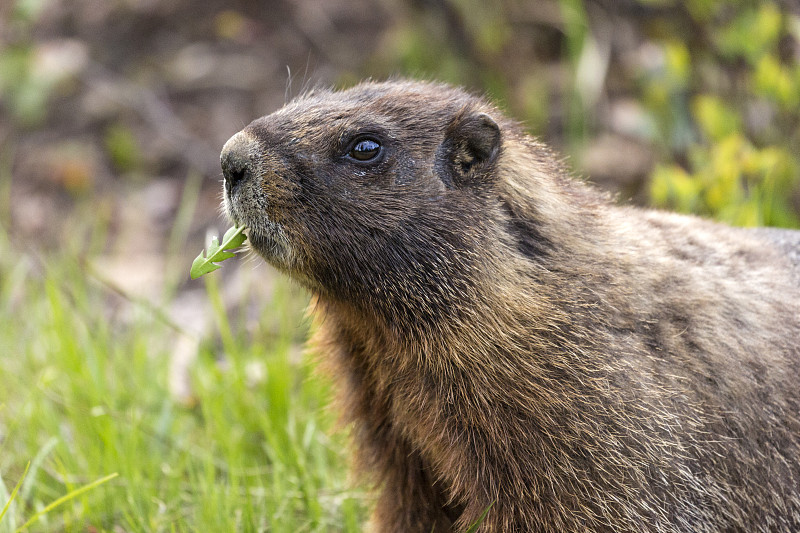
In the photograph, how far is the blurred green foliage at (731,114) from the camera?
5.48 meters

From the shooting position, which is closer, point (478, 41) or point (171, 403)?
point (171, 403)

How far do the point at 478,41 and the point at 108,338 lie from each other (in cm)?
435

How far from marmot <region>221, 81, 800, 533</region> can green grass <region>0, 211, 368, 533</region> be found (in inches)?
44.1

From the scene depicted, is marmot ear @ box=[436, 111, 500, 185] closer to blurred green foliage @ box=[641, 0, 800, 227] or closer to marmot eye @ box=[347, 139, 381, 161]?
marmot eye @ box=[347, 139, 381, 161]

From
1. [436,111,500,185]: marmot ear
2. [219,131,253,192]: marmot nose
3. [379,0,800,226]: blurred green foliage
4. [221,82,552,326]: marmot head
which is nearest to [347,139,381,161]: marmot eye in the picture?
[221,82,552,326]: marmot head

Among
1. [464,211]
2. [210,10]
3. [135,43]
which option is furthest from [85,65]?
[464,211]

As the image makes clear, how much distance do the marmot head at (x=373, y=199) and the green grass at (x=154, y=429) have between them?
3.78 ft

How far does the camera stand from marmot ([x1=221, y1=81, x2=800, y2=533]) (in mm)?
3227

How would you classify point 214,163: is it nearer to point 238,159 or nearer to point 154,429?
point 154,429

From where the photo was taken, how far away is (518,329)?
326 cm

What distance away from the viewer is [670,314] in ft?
11.0

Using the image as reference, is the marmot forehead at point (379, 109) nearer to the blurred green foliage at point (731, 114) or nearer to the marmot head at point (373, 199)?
the marmot head at point (373, 199)

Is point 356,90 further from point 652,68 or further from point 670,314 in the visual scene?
point 652,68

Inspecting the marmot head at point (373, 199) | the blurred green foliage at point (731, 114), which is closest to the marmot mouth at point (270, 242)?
the marmot head at point (373, 199)
